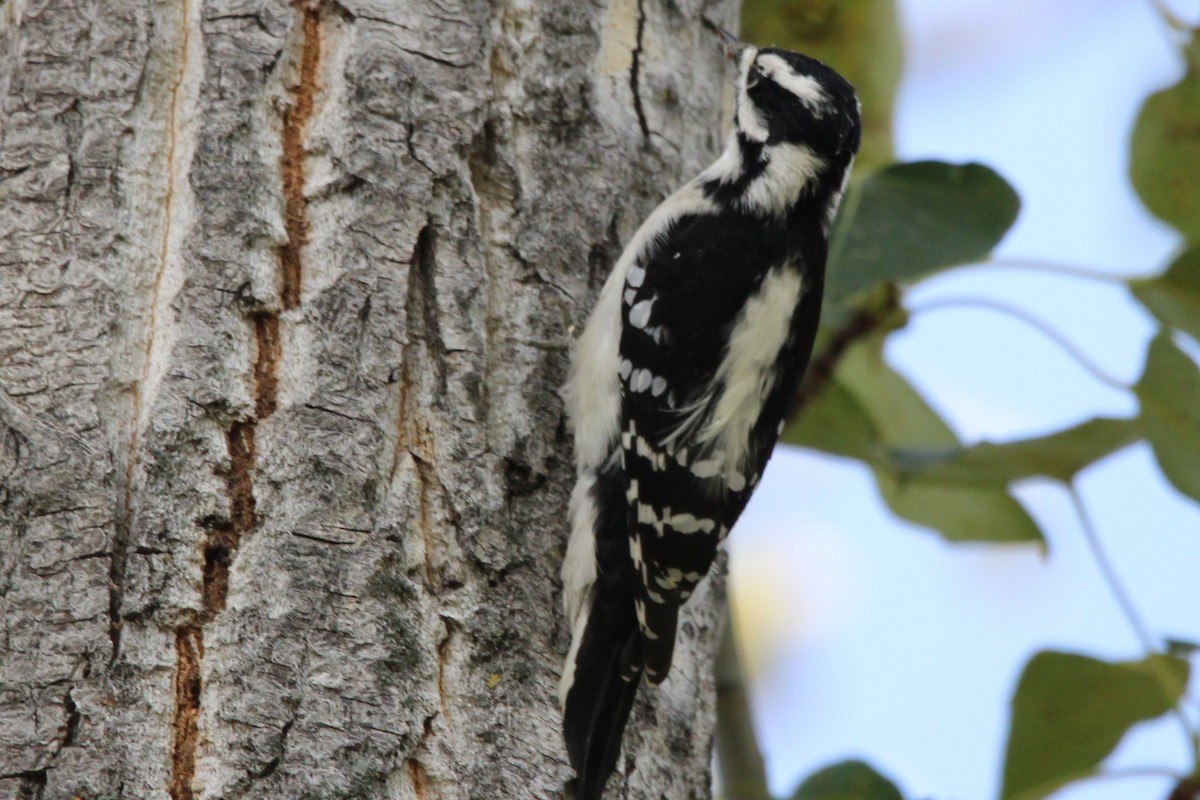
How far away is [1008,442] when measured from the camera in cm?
268

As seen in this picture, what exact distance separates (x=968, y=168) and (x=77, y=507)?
174cm

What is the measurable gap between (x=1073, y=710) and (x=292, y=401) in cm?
166

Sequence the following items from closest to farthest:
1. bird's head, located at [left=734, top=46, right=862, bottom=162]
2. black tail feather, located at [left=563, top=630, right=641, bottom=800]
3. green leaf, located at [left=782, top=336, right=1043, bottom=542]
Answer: black tail feather, located at [left=563, top=630, right=641, bottom=800]
bird's head, located at [left=734, top=46, right=862, bottom=162]
green leaf, located at [left=782, top=336, right=1043, bottom=542]

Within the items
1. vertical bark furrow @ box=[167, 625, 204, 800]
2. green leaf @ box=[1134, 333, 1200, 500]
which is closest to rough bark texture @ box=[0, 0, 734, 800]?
vertical bark furrow @ box=[167, 625, 204, 800]

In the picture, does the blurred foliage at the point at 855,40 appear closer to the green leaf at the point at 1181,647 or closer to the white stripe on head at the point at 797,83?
the white stripe on head at the point at 797,83

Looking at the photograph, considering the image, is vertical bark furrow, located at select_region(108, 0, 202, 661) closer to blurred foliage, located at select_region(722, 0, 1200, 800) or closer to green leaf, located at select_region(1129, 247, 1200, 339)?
blurred foliage, located at select_region(722, 0, 1200, 800)

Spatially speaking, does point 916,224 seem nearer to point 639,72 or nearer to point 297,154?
point 639,72

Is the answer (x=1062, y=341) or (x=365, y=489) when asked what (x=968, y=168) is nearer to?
(x=1062, y=341)

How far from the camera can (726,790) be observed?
298cm

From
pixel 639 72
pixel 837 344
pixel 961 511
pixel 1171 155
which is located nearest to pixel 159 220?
pixel 639 72

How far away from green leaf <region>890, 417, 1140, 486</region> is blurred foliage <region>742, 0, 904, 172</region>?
787mm

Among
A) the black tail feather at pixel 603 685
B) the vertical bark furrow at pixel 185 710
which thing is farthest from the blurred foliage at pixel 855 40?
the vertical bark furrow at pixel 185 710

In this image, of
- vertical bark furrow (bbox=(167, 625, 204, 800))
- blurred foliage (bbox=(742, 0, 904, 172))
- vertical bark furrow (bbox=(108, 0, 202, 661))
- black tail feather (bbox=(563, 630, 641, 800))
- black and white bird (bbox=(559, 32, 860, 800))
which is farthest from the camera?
blurred foliage (bbox=(742, 0, 904, 172))

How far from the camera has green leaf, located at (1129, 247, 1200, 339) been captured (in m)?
2.79
